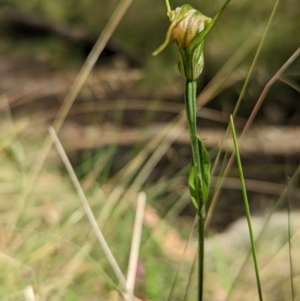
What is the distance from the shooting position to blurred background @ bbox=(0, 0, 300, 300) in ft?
1.89

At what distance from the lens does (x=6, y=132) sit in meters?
1.00

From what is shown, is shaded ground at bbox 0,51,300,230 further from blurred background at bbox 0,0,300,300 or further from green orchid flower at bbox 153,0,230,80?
green orchid flower at bbox 153,0,230,80

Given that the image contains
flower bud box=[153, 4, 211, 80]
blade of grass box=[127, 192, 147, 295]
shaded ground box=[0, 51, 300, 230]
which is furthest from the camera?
shaded ground box=[0, 51, 300, 230]

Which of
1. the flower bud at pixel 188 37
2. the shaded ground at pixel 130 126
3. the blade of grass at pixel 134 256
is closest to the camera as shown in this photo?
the flower bud at pixel 188 37

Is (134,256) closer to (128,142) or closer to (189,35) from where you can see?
(189,35)

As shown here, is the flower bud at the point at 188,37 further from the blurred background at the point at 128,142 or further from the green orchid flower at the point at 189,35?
the blurred background at the point at 128,142

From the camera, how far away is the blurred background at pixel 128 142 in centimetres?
58

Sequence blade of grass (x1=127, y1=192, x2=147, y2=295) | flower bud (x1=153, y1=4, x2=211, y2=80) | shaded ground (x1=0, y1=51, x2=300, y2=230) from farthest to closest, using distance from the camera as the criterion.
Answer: shaded ground (x1=0, y1=51, x2=300, y2=230) < blade of grass (x1=127, y1=192, x2=147, y2=295) < flower bud (x1=153, y1=4, x2=211, y2=80)

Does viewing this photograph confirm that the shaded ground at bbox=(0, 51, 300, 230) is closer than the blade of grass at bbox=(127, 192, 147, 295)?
No

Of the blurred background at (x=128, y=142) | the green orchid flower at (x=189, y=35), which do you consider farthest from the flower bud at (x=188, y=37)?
the blurred background at (x=128, y=142)

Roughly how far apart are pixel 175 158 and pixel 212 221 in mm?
226

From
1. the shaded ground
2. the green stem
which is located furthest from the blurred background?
the green stem

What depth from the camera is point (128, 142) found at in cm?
112

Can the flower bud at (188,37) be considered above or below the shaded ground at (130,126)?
below
